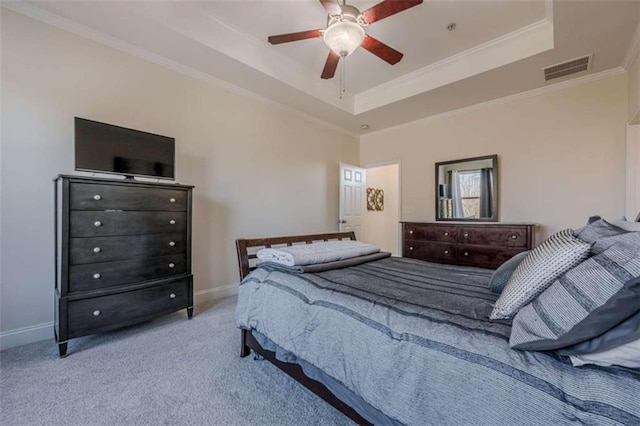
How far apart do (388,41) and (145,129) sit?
2.91m

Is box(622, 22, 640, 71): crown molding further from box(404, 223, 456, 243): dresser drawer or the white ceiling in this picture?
box(404, 223, 456, 243): dresser drawer

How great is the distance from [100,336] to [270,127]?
10.4 ft

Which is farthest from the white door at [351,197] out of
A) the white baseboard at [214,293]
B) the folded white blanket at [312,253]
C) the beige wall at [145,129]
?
the folded white blanket at [312,253]

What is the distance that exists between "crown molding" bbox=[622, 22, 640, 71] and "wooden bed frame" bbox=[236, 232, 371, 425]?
3.33m

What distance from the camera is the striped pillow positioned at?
105 centimetres

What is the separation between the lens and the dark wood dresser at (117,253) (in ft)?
6.96

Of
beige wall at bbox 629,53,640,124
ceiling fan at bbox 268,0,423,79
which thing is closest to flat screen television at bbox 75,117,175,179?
ceiling fan at bbox 268,0,423,79

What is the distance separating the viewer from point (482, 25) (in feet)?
9.52

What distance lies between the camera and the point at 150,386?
1.75 meters

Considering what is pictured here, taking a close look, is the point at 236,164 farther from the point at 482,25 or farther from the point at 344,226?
the point at 482,25

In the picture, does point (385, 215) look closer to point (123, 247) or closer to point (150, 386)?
point (123, 247)

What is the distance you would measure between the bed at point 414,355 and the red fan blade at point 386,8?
1917 millimetres

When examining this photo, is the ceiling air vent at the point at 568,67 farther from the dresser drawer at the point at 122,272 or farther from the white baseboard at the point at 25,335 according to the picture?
the white baseboard at the point at 25,335

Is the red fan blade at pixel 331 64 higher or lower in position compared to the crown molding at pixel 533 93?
lower
